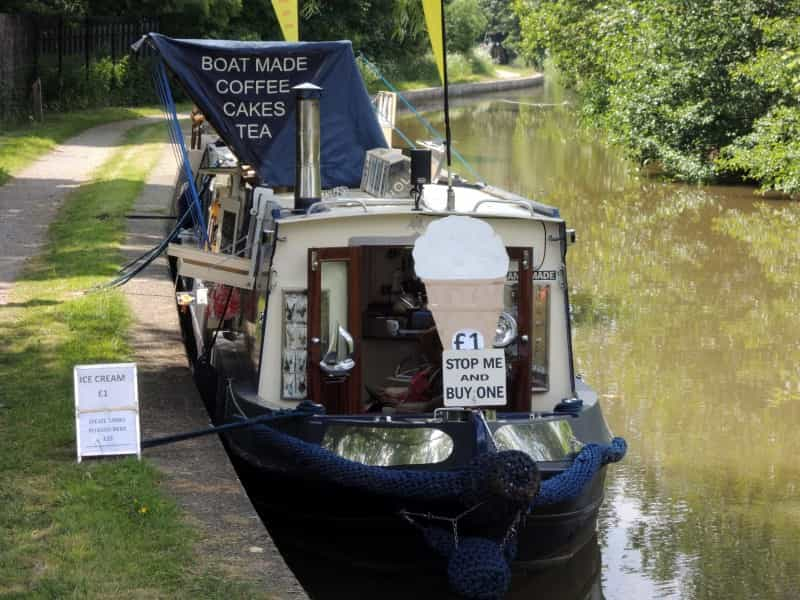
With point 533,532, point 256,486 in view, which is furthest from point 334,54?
point 533,532

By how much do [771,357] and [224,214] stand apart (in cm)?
669

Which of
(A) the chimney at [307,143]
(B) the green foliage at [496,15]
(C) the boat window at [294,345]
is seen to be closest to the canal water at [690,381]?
(C) the boat window at [294,345]

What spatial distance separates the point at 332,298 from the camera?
32.1 ft

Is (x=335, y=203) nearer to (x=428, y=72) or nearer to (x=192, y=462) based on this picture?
(x=192, y=462)

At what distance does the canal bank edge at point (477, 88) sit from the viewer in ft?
186

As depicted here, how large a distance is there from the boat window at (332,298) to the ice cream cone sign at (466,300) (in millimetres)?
864

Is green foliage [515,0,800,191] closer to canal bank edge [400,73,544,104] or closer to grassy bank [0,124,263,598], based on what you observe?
grassy bank [0,124,263,598]

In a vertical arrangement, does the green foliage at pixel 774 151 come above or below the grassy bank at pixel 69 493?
above

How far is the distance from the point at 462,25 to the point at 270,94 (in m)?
67.3

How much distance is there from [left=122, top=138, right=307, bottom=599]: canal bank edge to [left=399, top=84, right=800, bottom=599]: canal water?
2.35 meters

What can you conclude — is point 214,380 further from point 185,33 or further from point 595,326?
point 185,33

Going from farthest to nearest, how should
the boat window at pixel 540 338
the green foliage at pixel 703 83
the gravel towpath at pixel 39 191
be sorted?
1. the green foliage at pixel 703 83
2. the gravel towpath at pixel 39 191
3. the boat window at pixel 540 338

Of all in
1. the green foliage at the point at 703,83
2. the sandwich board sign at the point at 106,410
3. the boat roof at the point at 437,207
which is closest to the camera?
the sandwich board sign at the point at 106,410

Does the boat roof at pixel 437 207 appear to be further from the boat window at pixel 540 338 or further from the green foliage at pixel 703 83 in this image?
the green foliage at pixel 703 83
